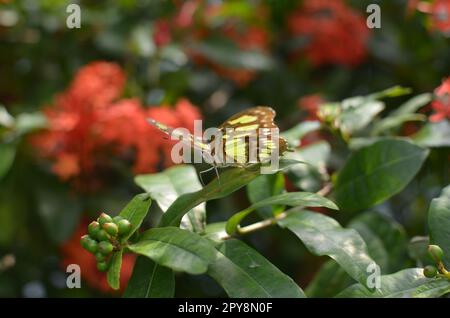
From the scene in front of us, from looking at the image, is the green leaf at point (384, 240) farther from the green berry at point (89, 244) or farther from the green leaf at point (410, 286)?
the green berry at point (89, 244)

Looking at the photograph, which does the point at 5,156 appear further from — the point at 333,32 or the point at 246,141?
the point at 333,32

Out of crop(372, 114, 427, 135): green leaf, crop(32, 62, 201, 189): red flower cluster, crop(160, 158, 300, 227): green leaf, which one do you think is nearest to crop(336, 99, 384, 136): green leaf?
crop(372, 114, 427, 135): green leaf

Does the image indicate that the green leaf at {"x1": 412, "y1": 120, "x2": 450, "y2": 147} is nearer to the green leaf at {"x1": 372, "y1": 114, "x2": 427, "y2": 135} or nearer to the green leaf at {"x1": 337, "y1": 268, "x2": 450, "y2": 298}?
the green leaf at {"x1": 372, "y1": 114, "x2": 427, "y2": 135}

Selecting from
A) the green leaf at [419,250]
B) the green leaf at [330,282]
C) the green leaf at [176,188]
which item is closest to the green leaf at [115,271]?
the green leaf at [176,188]

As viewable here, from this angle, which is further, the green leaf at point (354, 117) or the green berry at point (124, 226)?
the green leaf at point (354, 117)

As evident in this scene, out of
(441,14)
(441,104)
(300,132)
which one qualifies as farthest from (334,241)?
(441,14)
